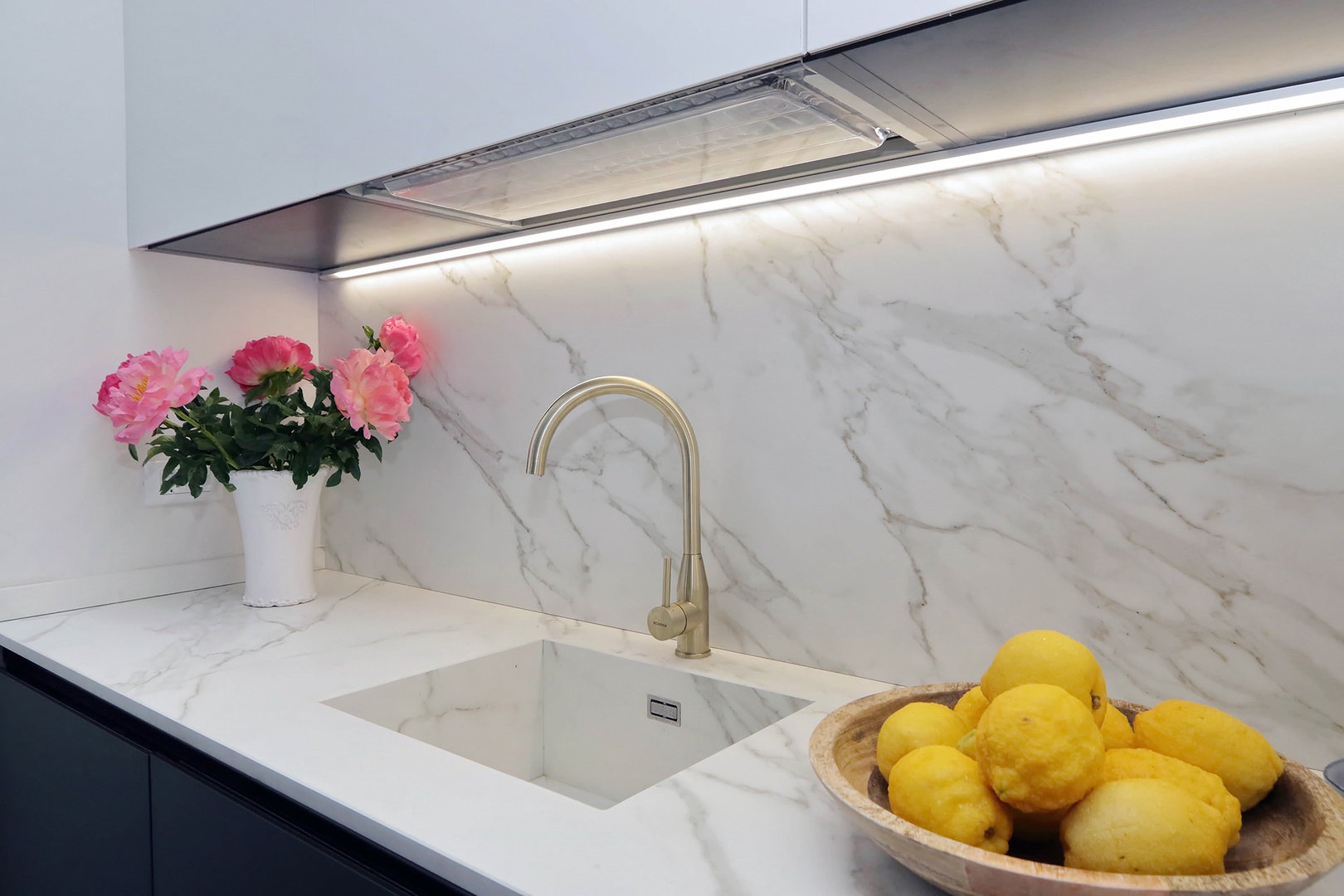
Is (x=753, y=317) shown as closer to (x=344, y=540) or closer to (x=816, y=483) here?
(x=816, y=483)

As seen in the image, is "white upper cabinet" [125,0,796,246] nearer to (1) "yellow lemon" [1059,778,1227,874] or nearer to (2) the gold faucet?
(2) the gold faucet

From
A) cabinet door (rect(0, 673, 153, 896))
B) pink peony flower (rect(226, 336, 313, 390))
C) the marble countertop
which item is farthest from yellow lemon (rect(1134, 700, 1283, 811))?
pink peony flower (rect(226, 336, 313, 390))

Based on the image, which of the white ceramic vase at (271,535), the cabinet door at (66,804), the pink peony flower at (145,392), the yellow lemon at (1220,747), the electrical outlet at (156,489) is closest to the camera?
the yellow lemon at (1220,747)

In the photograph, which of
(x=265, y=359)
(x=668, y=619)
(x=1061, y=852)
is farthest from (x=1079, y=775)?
(x=265, y=359)

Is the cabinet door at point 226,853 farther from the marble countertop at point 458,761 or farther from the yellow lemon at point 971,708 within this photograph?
the yellow lemon at point 971,708

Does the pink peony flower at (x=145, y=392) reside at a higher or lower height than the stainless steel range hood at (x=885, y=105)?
lower

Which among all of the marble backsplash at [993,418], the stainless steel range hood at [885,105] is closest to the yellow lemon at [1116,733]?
the marble backsplash at [993,418]

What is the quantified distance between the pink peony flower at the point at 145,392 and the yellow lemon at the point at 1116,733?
1.36m

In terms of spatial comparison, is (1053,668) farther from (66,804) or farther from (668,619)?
(66,804)

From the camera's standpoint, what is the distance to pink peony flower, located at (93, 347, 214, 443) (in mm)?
1368

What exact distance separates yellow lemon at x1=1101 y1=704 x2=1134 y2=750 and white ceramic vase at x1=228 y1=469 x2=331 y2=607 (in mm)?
1292

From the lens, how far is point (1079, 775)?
54cm

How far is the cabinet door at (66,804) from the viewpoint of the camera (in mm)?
1037

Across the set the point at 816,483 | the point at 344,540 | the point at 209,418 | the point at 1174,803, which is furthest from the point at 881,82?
the point at 344,540
